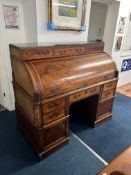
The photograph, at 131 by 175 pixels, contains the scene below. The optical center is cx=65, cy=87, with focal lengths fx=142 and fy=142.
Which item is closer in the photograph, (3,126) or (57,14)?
(57,14)

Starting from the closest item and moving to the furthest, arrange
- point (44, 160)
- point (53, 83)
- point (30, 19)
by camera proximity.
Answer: point (53, 83) < point (44, 160) < point (30, 19)

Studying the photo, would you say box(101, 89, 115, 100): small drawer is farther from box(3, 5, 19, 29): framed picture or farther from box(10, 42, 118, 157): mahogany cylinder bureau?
box(3, 5, 19, 29): framed picture

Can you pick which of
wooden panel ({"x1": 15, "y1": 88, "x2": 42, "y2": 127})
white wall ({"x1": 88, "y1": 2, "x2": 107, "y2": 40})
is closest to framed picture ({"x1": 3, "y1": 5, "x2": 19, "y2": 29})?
wooden panel ({"x1": 15, "y1": 88, "x2": 42, "y2": 127})

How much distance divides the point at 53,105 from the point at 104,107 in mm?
1096

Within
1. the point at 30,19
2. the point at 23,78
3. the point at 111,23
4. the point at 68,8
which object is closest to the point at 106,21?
the point at 111,23

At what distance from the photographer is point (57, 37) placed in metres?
2.25

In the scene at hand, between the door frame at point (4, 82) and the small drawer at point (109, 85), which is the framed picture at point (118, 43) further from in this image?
the door frame at point (4, 82)

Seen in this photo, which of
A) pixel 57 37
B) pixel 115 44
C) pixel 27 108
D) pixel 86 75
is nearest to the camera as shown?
pixel 27 108

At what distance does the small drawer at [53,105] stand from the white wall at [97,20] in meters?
2.89

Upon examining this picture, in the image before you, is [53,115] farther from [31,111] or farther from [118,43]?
→ [118,43]

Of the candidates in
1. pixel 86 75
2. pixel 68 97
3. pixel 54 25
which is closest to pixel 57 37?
pixel 54 25

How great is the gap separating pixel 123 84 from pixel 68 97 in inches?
112

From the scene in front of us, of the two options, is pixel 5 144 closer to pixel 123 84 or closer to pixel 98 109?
pixel 98 109

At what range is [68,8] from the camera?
2.12m
